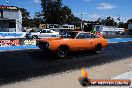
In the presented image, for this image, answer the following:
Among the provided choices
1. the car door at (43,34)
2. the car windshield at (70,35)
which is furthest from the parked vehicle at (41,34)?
the car windshield at (70,35)

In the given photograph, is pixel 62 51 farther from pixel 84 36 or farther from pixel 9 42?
pixel 9 42

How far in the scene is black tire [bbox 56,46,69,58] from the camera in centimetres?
1377

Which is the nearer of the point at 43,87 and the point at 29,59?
the point at 43,87

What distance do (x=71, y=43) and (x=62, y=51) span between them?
0.73 metres

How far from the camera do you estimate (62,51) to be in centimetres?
1400

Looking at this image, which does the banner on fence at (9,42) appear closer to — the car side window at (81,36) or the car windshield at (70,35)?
the car windshield at (70,35)

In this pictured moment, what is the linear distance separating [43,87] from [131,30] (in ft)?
214

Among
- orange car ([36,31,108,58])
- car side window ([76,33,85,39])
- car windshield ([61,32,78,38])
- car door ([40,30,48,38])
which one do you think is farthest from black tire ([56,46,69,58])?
car door ([40,30,48,38])

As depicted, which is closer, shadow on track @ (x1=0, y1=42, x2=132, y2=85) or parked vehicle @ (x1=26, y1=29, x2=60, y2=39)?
shadow on track @ (x1=0, y1=42, x2=132, y2=85)

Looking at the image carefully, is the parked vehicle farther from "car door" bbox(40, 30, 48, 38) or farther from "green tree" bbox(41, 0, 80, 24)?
"green tree" bbox(41, 0, 80, 24)

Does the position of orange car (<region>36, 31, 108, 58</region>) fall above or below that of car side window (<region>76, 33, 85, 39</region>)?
below

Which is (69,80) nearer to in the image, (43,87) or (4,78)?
(43,87)

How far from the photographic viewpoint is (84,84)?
7.82m

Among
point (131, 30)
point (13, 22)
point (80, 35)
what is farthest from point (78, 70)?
point (131, 30)
